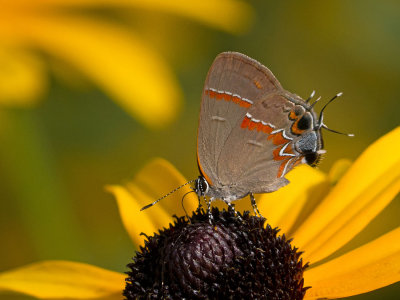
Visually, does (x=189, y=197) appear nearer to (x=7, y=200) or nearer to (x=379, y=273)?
(x=379, y=273)

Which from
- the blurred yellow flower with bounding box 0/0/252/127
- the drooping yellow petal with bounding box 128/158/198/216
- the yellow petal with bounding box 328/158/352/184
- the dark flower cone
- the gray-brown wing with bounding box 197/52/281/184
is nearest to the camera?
the dark flower cone

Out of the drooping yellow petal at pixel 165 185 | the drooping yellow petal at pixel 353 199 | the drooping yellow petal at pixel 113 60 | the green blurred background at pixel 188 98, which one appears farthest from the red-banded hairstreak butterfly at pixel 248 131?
the green blurred background at pixel 188 98

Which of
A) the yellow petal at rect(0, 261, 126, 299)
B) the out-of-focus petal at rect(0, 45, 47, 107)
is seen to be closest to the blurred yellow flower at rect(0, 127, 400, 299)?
the yellow petal at rect(0, 261, 126, 299)

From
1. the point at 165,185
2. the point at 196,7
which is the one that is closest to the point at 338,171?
the point at 165,185

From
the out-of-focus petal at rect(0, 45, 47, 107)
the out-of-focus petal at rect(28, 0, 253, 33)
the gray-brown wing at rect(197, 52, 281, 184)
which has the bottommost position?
the gray-brown wing at rect(197, 52, 281, 184)

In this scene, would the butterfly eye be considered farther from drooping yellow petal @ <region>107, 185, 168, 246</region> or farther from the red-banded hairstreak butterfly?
drooping yellow petal @ <region>107, 185, 168, 246</region>

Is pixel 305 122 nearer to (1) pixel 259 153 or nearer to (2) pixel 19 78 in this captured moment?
(1) pixel 259 153

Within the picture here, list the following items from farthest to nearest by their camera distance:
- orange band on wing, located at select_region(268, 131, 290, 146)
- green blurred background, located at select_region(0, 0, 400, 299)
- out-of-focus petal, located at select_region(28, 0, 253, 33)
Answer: green blurred background, located at select_region(0, 0, 400, 299) → out-of-focus petal, located at select_region(28, 0, 253, 33) → orange band on wing, located at select_region(268, 131, 290, 146)
